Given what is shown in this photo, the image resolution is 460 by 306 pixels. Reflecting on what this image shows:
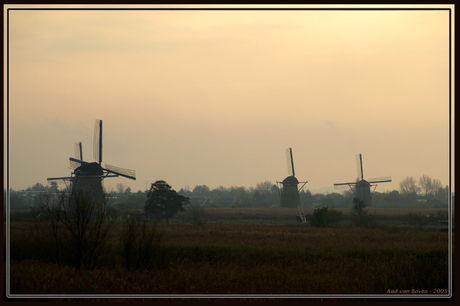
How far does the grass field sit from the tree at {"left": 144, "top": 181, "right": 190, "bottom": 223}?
61.7 feet

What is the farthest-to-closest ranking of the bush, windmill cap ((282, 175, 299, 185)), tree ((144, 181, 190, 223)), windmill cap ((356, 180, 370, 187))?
1. windmill cap ((356, 180, 370, 187))
2. windmill cap ((282, 175, 299, 185))
3. tree ((144, 181, 190, 223))
4. the bush

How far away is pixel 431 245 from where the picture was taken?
2355 centimetres

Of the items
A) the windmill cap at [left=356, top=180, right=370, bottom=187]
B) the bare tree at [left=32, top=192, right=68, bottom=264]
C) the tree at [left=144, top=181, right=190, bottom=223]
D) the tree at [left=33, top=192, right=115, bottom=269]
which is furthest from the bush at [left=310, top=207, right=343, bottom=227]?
the windmill cap at [left=356, top=180, right=370, bottom=187]

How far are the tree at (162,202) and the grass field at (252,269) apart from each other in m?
18.8

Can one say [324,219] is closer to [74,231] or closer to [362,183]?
[74,231]

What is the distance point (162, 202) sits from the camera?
150 ft

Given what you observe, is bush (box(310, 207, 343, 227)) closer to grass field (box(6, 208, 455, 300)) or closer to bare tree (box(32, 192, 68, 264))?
grass field (box(6, 208, 455, 300))

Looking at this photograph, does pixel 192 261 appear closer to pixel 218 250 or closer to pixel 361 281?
pixel 218 250

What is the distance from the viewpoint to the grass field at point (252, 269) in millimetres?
12812

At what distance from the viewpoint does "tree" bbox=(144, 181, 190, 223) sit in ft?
149

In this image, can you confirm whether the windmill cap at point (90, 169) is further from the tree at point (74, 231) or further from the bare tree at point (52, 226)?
the tree at point (74, 231)

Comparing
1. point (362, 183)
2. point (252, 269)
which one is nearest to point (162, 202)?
point (252, 269)

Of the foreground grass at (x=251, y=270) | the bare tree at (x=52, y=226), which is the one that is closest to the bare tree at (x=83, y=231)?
the bare tree at (x=52, y=226)

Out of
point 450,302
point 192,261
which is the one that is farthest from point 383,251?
point 450,302
